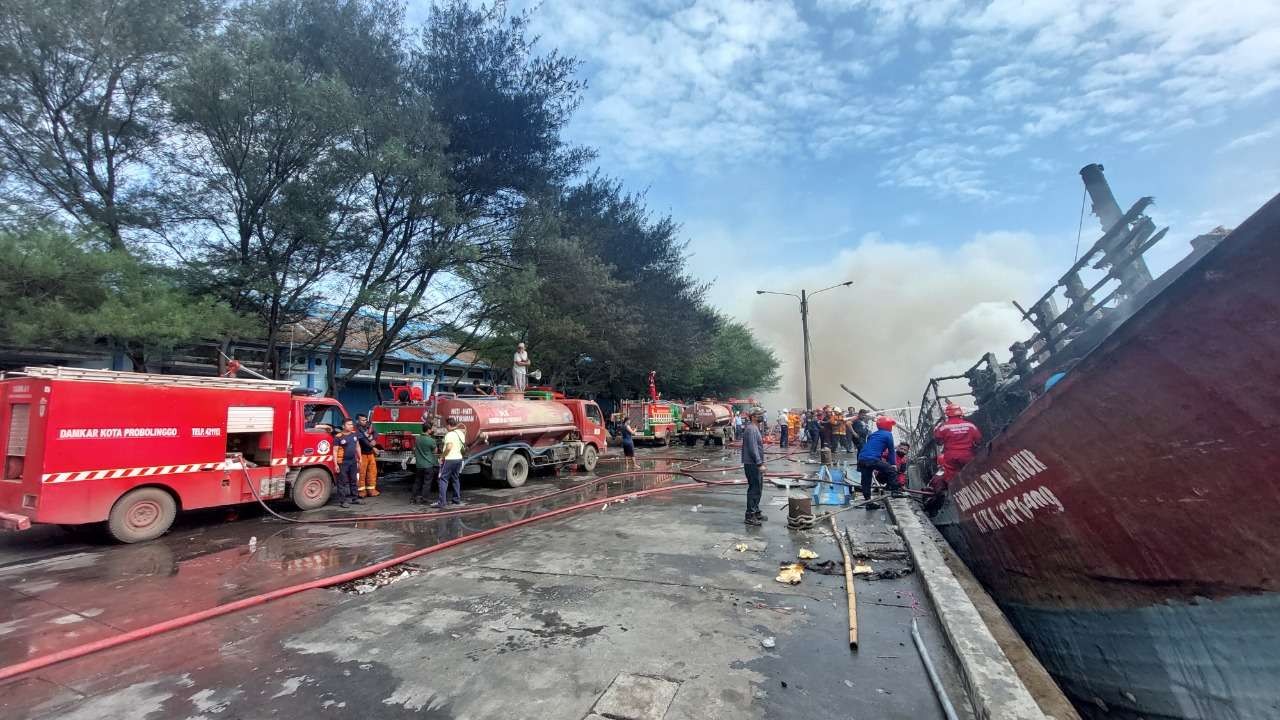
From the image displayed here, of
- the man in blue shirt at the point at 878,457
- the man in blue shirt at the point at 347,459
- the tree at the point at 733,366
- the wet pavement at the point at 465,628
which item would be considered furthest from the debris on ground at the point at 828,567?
the tree at the point at 733,366

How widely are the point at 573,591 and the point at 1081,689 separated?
443 centimetres

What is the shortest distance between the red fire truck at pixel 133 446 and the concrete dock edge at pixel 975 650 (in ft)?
31.4

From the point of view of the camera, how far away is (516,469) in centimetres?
1284

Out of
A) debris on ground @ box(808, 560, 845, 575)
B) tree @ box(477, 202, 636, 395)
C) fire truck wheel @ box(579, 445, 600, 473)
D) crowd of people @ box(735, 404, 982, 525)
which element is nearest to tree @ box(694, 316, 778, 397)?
tree @ box(477, 202, 636, 395)

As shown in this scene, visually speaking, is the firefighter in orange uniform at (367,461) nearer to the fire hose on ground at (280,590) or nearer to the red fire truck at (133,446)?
the red fire truck at (133,446)

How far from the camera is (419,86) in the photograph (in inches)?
594

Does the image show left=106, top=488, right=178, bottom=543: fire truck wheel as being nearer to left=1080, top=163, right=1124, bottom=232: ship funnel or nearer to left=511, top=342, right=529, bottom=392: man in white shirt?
left=511, top=342, right=529, bottom=392: man in white shirt

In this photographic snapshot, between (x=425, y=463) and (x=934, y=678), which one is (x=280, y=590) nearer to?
(x=425, y=463)

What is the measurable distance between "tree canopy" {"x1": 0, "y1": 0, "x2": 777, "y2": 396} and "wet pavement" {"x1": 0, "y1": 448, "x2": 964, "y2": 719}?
15.6ft

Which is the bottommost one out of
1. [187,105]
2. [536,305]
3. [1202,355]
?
[1202,355]

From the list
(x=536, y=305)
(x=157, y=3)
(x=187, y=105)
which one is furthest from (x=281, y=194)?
(x=536, y=305)

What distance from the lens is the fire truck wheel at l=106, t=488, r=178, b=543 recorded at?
24.1 ft

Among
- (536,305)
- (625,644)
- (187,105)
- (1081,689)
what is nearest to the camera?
(625,644)

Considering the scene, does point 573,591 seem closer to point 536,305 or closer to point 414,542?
point 414,542
